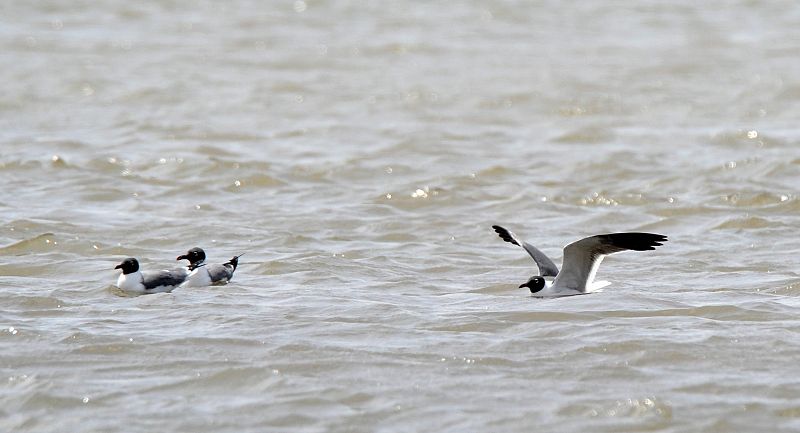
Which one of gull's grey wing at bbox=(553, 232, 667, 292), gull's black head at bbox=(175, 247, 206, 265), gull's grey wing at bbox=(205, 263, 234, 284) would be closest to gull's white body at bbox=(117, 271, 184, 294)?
gull's grey wing at bbox=(205, 263, 234, 284)

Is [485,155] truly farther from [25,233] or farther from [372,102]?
[25,233]

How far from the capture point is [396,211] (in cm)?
1274

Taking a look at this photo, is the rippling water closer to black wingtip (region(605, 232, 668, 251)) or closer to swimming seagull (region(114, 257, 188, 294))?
swimming seagull (region(114, 257, 188, 294))

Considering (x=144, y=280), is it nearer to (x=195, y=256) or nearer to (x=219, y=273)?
(x=219, y=273)

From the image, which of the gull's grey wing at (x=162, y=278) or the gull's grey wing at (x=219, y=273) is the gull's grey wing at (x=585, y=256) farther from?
the gull's grey wing at (x=162, y=278)

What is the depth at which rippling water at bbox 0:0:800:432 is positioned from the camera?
693 centimetres

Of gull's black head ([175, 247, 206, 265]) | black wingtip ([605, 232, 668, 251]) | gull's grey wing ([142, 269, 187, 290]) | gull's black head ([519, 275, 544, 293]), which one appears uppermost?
black wingtip ([605, 232, 668, 251])

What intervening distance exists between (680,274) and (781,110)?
343 inches

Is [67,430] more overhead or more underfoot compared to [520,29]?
more underfoot

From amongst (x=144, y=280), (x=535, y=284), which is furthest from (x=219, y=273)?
(x=535, y=284)

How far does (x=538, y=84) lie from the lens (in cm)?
1956

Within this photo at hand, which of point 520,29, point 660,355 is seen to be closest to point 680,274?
point 660,355

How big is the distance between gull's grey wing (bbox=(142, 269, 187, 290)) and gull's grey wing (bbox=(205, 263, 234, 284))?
0.19 meters

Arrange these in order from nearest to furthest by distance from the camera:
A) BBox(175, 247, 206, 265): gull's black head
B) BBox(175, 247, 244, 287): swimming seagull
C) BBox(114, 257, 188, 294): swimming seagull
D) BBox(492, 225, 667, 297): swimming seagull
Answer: BBox(492, 225, 667, 297): swimming seagull, BBox(114, 257, 188, 294): swimming seagull, BBox(175, 247, 244, 287): swimming seagull, BBox(175, 247, 206, 265): gull's black head
